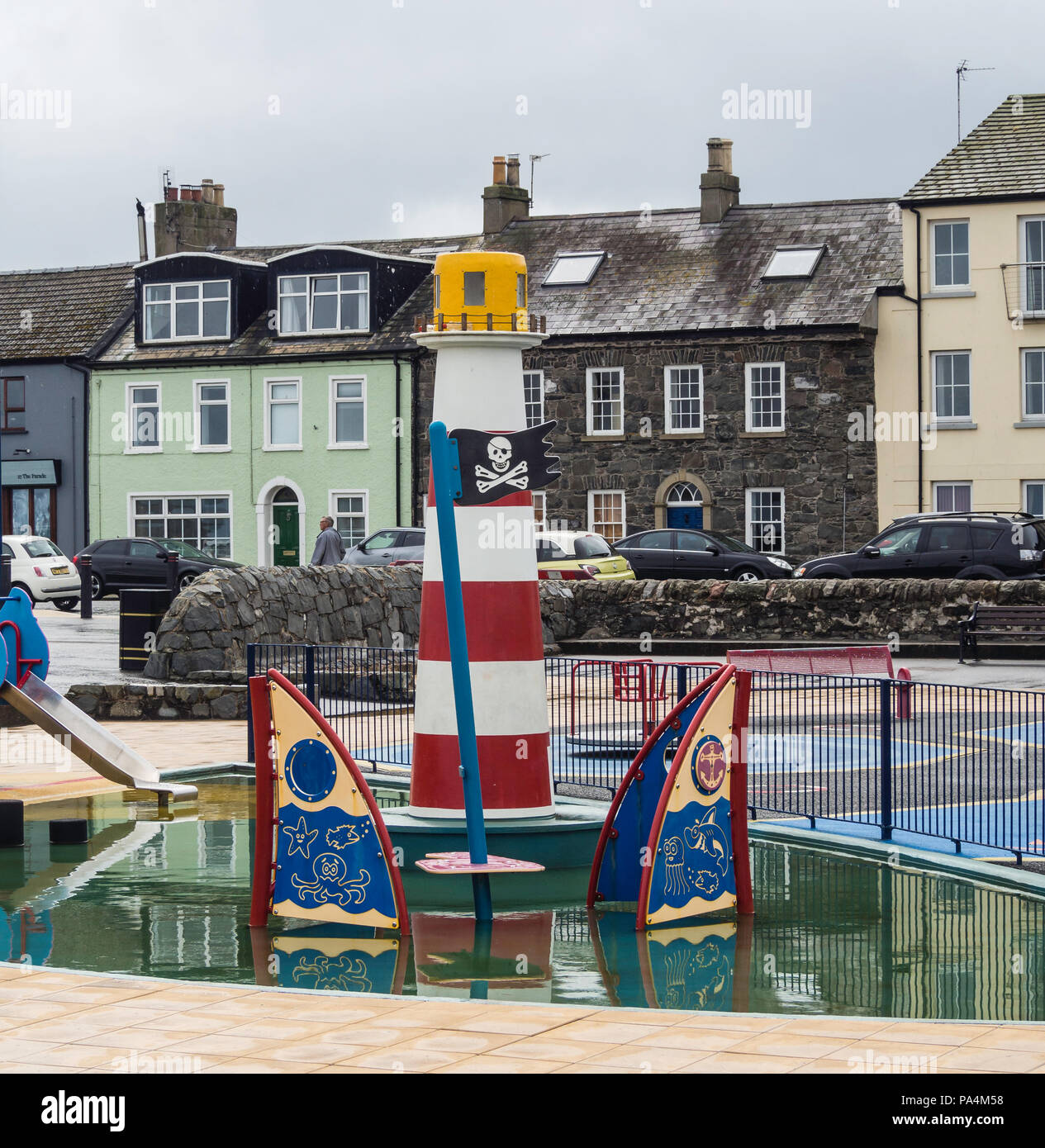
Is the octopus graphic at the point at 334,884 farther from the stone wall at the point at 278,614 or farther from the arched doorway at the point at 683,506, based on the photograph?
the arched doorway at the point at 683,506

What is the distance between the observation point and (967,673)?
71.3ft

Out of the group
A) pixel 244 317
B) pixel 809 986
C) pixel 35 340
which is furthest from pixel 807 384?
pixel 809 986

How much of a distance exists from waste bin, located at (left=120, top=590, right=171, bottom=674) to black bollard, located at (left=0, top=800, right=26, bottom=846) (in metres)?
9.50

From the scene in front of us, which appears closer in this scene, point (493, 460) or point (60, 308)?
point (493, 460)

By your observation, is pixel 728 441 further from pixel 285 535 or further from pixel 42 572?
pixel 42 572

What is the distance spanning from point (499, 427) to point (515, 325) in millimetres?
572

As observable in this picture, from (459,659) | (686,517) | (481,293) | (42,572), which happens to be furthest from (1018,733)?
(686,517)

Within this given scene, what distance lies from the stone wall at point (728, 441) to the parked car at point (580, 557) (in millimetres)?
8283

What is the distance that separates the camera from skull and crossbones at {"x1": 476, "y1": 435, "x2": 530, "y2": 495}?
819cm

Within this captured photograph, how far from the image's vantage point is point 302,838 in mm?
7793

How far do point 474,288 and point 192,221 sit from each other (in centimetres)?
4090

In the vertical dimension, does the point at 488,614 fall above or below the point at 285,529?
below

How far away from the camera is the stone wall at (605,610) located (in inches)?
776
